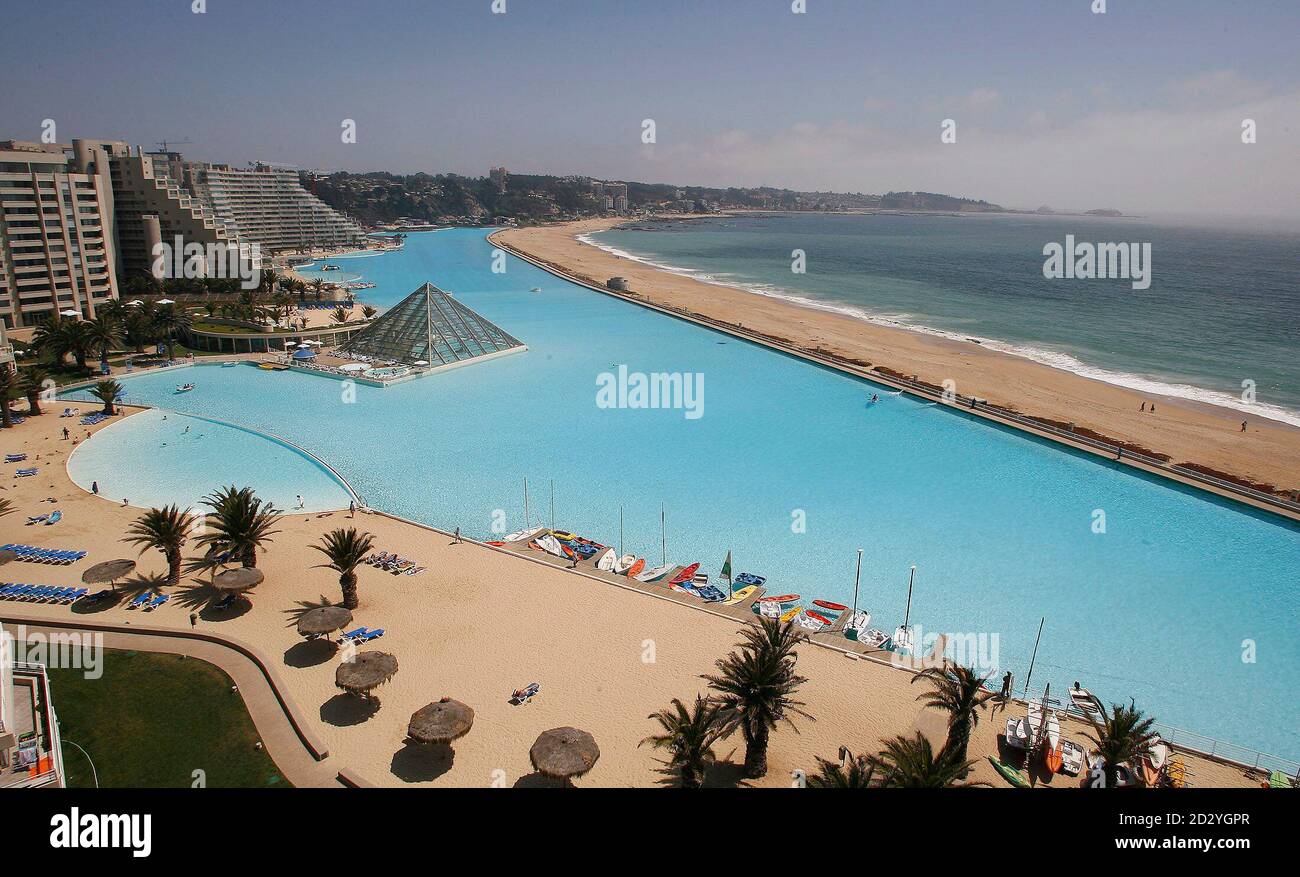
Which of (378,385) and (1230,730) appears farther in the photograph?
(378,385)

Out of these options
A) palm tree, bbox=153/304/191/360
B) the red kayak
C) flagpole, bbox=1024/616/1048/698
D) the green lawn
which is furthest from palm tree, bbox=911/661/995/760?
palm tree, bbox=153/304/191/360

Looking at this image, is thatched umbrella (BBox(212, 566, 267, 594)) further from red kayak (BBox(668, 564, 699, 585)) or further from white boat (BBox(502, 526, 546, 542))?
red kayak (BBox(668, 564, 699, 585))

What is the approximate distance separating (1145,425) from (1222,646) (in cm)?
1937

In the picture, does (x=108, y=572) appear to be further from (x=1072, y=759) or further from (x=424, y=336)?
(x=424, y=336)

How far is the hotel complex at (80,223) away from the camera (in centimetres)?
4628

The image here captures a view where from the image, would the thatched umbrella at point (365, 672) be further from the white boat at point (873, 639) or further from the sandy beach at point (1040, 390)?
the sandy beach at point (1040, 390)

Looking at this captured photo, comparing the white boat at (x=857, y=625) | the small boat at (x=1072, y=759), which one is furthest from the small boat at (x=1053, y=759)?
the white boat at (x=857, y=625)

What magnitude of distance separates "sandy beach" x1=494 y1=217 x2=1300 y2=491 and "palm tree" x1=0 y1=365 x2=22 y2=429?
4369 cm

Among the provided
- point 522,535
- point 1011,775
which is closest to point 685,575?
point 522,535

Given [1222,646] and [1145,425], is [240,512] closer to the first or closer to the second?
[1222,646]

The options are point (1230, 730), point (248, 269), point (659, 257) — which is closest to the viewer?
point (1230, 730)

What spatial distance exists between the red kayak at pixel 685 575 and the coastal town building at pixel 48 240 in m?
47.6
